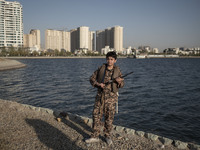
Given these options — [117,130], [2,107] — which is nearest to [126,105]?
[117,130]

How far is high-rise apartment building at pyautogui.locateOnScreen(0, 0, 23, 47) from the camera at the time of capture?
180500 mm

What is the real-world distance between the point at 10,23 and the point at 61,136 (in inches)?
8022

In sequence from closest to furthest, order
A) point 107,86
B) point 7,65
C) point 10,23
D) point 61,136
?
point 107,86 → point 61,136 → point 7,65 → point 10,23

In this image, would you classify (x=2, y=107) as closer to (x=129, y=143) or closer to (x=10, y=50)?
(x=129, y=143)

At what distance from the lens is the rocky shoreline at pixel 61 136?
19.0 feet

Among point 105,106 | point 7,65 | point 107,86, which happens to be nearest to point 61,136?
point 105,106

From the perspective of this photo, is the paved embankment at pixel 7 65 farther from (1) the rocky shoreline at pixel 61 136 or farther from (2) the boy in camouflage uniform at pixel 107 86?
(2) the boy in camouflage uniform at pixel 107 86

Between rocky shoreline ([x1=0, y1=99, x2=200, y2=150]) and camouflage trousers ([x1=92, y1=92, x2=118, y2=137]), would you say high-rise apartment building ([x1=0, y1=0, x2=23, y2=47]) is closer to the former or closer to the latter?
rocky shoreline ([x1=0, y1=99, x2=200, y2=150])

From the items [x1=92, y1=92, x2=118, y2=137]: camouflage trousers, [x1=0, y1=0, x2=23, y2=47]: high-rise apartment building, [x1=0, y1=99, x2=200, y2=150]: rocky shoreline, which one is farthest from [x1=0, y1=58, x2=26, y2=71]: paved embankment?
[x1=0, y1=0, x2=23, y2=47]: high-rise apartment building

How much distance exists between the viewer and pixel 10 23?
183 metres

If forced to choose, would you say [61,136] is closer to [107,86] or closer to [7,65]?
[107,86]

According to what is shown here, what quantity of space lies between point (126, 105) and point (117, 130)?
316 inches

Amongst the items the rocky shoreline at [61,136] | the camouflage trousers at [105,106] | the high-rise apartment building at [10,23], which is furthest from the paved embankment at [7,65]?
the high-rise apartment building at [10,23]

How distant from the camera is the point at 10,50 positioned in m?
169
